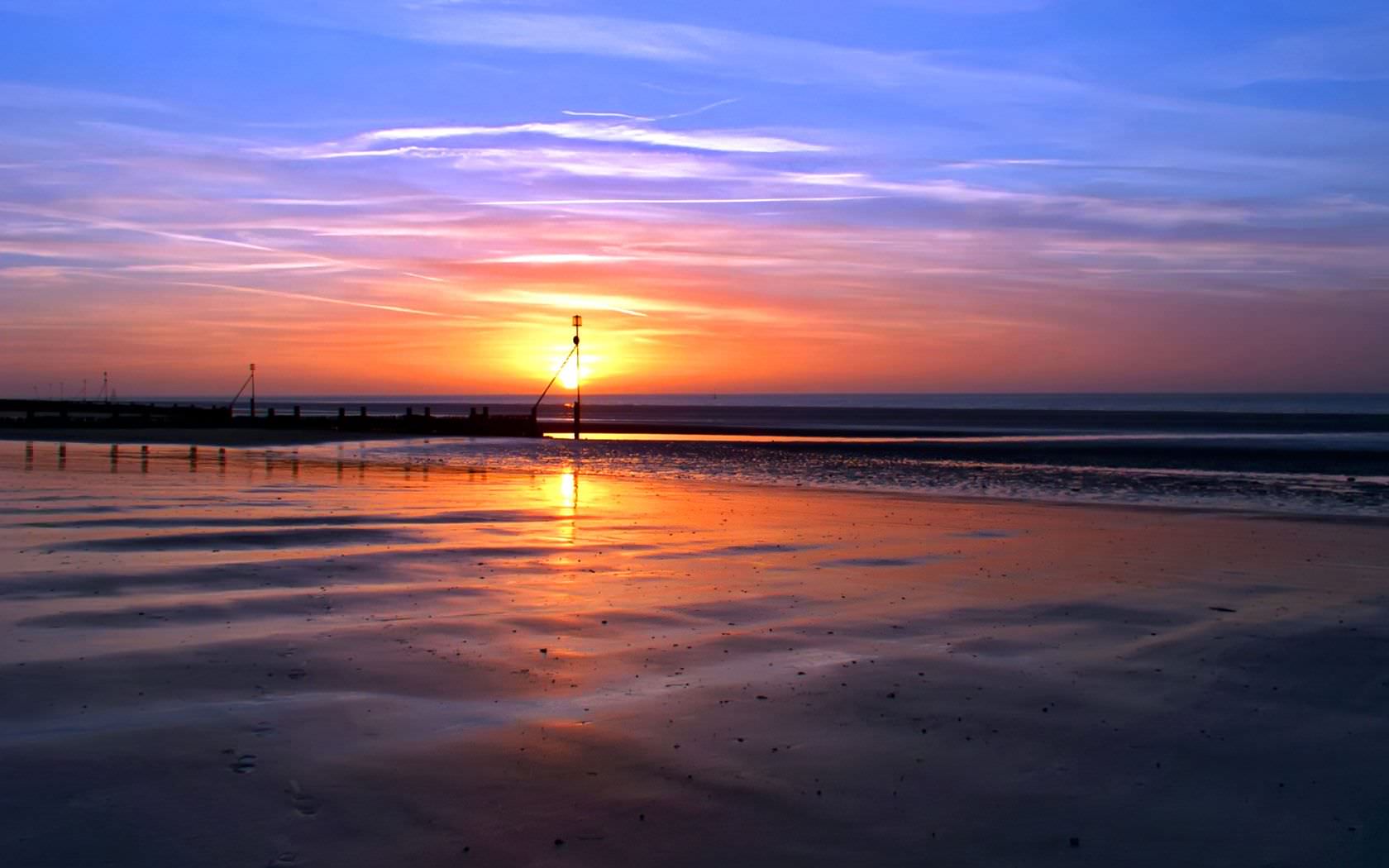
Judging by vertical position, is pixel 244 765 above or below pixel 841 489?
below

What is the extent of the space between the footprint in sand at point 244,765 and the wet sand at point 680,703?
0.02 metres

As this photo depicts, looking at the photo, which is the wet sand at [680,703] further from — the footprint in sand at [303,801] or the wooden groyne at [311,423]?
the wooden groyne at [311,423]

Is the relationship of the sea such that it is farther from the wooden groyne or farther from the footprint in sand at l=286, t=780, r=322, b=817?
the footprint in sand at l=286, t=780, r=322, b=817

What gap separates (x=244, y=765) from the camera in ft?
21.1

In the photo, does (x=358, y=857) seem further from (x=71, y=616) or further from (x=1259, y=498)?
(x=1259, y=498)

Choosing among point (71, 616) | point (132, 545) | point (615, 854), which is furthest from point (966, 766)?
point (132, 545)

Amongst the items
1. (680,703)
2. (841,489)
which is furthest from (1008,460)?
(680,703)

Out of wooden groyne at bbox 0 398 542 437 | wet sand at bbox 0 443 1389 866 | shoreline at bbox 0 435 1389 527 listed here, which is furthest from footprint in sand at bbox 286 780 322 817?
wooden groyne at bbox 0 398 542 437

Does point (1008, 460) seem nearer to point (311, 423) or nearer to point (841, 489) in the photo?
point (841, 489)

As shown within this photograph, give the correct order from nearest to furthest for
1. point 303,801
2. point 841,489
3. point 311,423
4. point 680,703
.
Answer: point 303,801, point 680,703, point 841,489, point 311,423

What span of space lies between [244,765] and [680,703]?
9.28ft

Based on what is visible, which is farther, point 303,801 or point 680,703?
point 680,703

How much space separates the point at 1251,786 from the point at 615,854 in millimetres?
3671

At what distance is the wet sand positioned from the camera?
573cm
